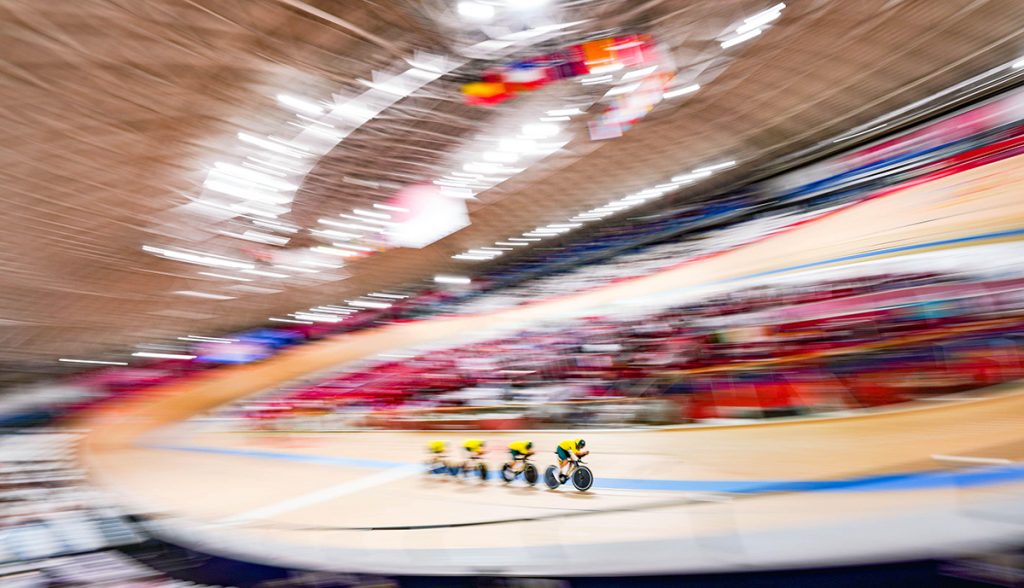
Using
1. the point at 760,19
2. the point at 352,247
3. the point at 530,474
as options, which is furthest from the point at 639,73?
the point at 352,247

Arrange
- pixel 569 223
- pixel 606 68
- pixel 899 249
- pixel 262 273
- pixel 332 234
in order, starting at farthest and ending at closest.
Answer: pixel 569 223 → pixel 262 273 → pixel 332 234 → pixel 606 68 → pixel 899 249

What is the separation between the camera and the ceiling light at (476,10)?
4.68 metres

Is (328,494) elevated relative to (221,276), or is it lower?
lower

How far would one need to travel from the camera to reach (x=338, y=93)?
19.0 feet

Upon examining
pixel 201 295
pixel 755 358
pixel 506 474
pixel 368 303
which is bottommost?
pixel 506 474

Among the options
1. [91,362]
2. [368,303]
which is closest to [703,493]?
[368,303]

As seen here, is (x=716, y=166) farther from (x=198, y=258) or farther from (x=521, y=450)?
(x=198, y=258)

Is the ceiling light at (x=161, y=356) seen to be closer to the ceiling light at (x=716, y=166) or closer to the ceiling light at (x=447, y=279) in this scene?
the ceiling light at (x=447, y=279)

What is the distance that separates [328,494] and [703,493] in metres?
3.58

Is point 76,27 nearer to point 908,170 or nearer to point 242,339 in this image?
point 908,170

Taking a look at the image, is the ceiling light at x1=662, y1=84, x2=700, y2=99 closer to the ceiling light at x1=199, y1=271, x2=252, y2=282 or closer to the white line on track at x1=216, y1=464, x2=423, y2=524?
the white line on track at x1=216, y1=464, x2=423, y2=524

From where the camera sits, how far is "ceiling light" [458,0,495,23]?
4.68 metres

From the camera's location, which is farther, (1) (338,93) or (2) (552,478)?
(1) (338,93)

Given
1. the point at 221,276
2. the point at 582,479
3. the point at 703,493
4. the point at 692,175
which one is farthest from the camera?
the point at 221,276
